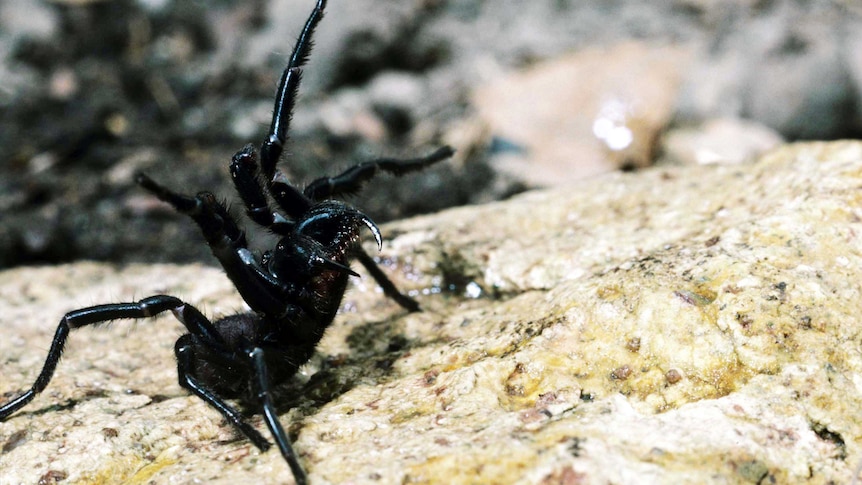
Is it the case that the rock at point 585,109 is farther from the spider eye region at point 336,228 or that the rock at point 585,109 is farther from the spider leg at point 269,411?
the spider leg at point 269,411

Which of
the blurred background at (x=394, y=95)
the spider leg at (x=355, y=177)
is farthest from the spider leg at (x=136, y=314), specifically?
the blurred background at (x=394, y=95)

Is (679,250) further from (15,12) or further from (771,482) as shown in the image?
(15,12)

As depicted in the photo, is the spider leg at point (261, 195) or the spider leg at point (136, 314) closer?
the spider leg at point (136, 314)

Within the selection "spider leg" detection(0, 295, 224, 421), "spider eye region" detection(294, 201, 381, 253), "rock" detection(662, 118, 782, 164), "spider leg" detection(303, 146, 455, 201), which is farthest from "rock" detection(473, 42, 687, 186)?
"spider leg" detection(0, 295, 224, 421)

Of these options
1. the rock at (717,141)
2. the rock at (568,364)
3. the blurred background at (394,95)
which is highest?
the blurred background at (394,95)

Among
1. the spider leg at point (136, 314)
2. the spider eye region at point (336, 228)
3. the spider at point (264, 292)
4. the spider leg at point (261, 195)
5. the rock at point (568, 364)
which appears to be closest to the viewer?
the rock at point (568, 364)

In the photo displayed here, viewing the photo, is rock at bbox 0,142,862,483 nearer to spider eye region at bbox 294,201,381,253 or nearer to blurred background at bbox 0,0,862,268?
spider eye region at bbox 294,201,381,253

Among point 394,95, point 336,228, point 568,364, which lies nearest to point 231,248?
point 336,228
